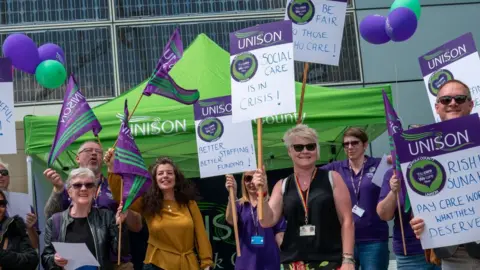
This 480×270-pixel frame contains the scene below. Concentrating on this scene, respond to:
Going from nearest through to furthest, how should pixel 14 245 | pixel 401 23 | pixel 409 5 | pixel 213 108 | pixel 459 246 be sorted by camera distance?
1. pixel 459 246
2. pixel 14 245
3. pixel 213 108
4. pixel 401 23
5. pixel 409 5

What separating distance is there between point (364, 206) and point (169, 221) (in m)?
1.60

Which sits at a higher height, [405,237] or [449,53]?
[449,53]

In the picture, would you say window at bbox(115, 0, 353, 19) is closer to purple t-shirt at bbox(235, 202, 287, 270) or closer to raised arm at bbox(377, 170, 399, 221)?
purple t-shirt at bbox(235, 202, 287, 270)

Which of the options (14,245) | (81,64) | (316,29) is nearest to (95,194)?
(14,245)

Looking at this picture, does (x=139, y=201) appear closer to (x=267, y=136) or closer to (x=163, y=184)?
(x=163, y=184)

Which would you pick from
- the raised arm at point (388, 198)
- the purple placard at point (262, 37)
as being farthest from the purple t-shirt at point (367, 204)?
the purple placard at point (262, 37)

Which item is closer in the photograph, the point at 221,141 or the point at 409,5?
the point at 221,141

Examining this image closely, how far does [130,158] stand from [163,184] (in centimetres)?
40

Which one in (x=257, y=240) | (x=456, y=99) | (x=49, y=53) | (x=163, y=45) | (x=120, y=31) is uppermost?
(x=120, y=31)

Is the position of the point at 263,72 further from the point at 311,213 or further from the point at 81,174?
the point at 81,174

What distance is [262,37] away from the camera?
19.7ft

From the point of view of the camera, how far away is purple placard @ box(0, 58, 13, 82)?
693 cm

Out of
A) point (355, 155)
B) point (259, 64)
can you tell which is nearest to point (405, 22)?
point (355, 155)

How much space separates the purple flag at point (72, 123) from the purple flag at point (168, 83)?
526 millimetres
